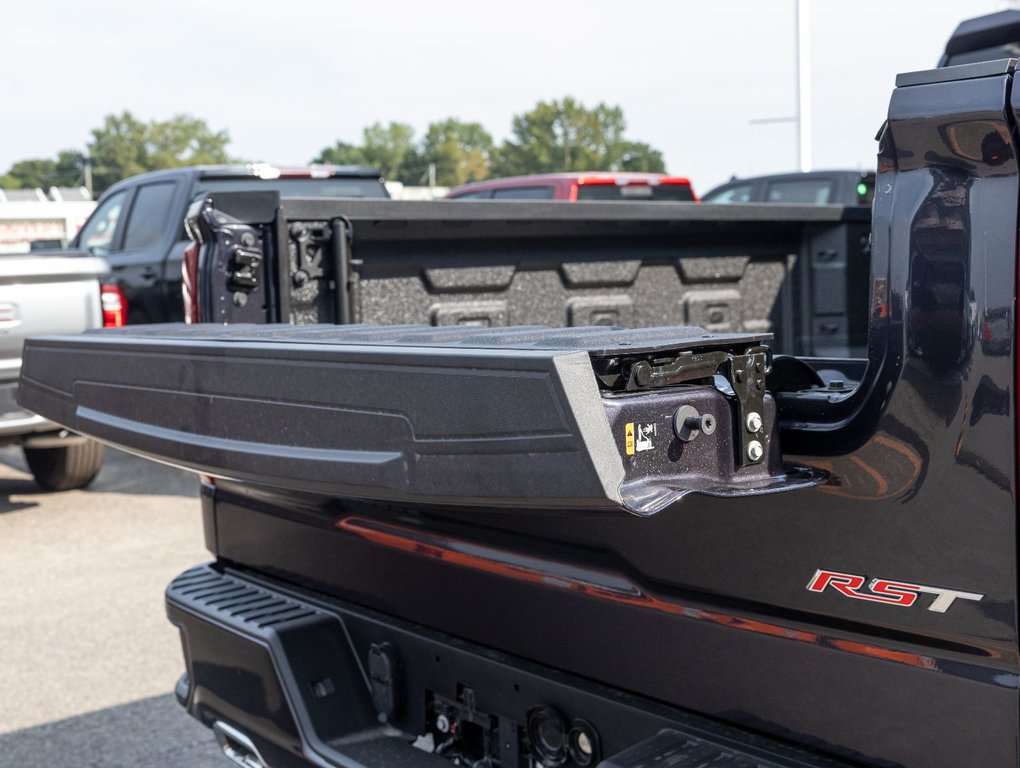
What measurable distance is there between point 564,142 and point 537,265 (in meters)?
76.7

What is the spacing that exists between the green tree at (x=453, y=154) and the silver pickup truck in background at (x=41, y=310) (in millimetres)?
82156

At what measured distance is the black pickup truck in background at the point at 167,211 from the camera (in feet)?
28.1

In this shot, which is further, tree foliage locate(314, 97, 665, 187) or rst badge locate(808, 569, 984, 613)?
tree foliage locate(314, 97, 665, 187)

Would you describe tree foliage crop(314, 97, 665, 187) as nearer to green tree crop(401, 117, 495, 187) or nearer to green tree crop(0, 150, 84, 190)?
green tree crop(401, 117, 495, 187)

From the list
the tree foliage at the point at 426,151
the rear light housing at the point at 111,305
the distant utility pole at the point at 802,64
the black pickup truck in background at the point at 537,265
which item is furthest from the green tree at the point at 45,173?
the black pickup truck in background at the point at 537,265

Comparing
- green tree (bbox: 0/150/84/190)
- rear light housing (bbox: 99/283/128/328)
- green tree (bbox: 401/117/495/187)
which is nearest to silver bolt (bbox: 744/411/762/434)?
rear light housing (bbox: 99/283/128/328)

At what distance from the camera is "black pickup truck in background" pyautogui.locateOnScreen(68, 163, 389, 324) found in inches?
338

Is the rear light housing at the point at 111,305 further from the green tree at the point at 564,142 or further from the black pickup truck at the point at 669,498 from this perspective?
the green tree at the point at 564,142

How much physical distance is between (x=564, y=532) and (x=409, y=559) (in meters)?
0.47

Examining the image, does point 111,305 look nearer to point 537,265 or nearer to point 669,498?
point 537,265

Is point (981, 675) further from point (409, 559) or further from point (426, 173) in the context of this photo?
point (426, 173)

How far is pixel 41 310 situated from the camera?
7020 millimetres

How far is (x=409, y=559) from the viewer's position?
2412 millimetres

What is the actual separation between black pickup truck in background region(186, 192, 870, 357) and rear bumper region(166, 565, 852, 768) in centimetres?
69
